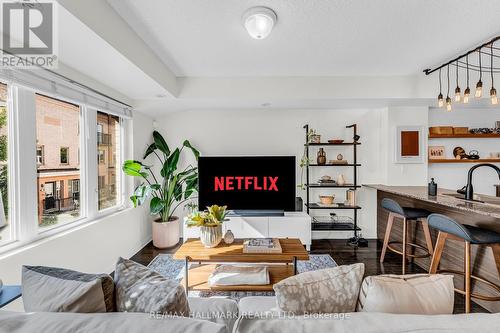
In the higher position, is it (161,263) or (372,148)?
(372,148)

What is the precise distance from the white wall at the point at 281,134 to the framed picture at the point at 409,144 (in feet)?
0.97

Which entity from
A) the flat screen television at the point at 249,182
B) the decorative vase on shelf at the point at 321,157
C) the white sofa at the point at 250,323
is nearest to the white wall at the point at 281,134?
the decorative vase on shelf at the point at 321,157

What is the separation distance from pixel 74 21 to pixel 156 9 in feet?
1.84

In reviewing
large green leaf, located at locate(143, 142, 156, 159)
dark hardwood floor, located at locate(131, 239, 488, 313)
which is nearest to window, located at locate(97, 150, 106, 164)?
large green leaf, located at locate(143, 142, 156, 159)

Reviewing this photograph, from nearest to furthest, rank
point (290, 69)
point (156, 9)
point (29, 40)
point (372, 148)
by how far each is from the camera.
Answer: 1. point (29, 40)
2. point (156, 9)
3. point (290, 69)
4. point (372, 148)

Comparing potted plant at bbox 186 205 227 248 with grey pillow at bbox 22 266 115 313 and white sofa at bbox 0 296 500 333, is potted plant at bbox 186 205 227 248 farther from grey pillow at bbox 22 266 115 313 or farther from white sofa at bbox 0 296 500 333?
white sofa at bbox 0 296 500 333

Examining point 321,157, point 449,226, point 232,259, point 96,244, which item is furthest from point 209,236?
point 321,157

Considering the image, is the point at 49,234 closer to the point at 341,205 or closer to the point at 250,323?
the point at 250,323

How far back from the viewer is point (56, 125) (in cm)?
226

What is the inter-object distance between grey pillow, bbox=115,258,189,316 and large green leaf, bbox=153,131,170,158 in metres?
2.79

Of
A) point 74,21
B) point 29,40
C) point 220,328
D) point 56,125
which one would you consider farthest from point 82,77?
point 220,328

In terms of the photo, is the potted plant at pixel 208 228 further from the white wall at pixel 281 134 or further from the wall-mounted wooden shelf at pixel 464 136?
the wall-mounted wooden shelf at pixel 464 136

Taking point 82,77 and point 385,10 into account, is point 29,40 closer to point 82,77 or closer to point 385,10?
point 82,77

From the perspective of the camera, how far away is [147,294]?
962 millimetres
